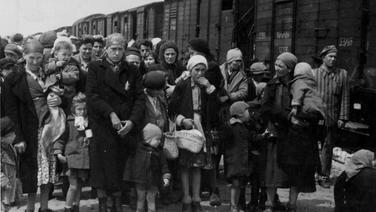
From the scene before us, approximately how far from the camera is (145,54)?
22.0ft

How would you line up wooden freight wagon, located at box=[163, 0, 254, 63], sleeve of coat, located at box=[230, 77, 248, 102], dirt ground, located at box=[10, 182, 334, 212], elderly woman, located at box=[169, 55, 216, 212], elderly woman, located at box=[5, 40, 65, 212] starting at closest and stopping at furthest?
elderly woman, located at box=[5, 40, 65, 212]
elderly woman, located at box=[169, 55, 216, 212]
dirt ground, located at box=[10, 182, 334, 212]
sleeve of coat, located at box=[230, 77, 248, 102]
wooden freight wagon, located at box=[163, 0, 254, 63]

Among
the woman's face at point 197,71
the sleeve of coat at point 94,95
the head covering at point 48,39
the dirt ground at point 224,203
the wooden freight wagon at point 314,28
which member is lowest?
the dirt ground at point 224,203

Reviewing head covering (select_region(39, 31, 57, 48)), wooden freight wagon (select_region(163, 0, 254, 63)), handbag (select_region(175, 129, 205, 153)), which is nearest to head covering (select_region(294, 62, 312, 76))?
handbag (select_region(175, 129, 205, 153))

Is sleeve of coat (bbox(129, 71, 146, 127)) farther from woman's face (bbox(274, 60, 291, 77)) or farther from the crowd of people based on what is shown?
woman's face (bbox(274, 60, 291, 77))

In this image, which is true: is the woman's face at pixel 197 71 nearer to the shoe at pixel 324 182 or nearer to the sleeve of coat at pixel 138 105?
the sleeve of coat at pixel 138 105

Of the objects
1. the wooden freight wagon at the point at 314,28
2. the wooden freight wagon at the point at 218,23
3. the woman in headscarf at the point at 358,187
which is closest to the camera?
the woman in headscarf at the point at 358,187

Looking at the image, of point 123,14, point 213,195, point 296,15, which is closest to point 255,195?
point 213,195

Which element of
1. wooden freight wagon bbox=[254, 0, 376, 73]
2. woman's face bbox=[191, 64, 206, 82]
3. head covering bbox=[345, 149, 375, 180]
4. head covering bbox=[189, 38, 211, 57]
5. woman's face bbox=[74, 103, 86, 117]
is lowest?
head covering bbox=[345, 149, 375, 180]

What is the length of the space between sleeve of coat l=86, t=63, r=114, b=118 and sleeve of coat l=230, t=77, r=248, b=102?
171 centimetres

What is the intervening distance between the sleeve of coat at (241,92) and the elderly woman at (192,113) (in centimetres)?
65

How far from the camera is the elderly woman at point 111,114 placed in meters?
4.39

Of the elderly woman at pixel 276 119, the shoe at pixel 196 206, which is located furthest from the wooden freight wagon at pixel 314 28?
the shoe at pixel 196 206

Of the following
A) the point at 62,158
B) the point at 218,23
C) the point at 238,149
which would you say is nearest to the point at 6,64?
the point at 62,158

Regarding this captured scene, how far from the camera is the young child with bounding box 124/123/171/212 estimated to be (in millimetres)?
4453
